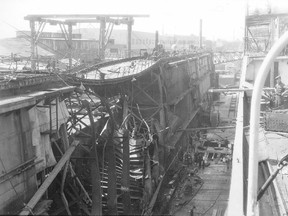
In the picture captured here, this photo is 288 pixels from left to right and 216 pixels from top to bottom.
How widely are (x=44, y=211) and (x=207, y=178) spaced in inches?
418

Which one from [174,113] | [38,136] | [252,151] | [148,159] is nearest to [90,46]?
[174,113]

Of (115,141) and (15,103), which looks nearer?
(15,103)

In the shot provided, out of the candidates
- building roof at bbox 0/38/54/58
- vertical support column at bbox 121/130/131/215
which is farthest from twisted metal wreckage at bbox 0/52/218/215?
building roof at bbox 0/38/54/58

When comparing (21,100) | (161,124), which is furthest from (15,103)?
(161,124)

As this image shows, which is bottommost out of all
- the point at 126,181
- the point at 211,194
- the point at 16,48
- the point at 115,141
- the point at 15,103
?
the point at 211,194

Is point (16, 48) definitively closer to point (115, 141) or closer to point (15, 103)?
point (115, 141)

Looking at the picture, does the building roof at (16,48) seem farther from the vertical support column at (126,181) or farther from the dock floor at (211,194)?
the vertical support column at (126,181)

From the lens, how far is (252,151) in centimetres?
290

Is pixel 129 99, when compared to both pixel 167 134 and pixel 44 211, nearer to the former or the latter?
pixel 167 134

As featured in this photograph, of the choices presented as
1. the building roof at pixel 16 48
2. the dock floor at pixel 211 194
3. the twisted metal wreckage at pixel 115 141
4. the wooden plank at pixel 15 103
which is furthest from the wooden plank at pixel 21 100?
the building roof at pixel 16 48

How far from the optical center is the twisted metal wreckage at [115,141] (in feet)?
30.5

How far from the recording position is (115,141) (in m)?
12.8

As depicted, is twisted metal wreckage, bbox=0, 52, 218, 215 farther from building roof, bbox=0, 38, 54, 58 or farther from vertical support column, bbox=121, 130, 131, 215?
building roof, bbox=0, 38, 54, 58

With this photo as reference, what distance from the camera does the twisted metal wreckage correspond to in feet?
30.5
